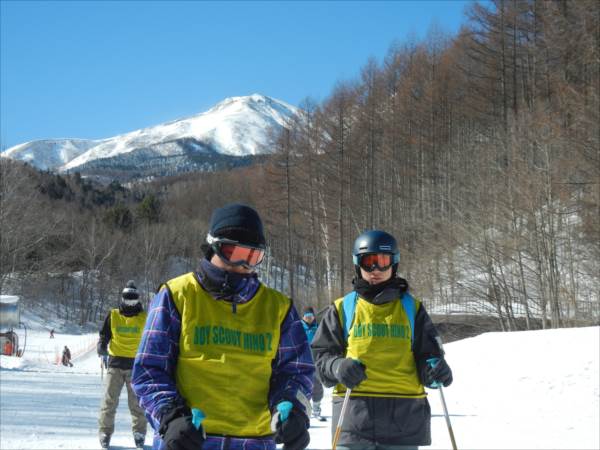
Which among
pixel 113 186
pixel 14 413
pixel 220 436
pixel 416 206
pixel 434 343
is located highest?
pixel 113 186

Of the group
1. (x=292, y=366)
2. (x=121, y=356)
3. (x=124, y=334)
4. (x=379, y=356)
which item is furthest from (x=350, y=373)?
(x=124, y=334)

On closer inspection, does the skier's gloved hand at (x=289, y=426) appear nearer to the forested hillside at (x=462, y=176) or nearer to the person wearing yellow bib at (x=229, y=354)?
the person wearing yellow bib at (x=229, y=354)

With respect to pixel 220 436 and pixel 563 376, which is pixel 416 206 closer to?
pixel 563 376

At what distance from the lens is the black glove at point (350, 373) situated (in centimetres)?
414

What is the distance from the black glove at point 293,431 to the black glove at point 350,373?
136 cm

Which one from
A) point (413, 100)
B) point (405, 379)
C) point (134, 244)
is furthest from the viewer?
point (134, 244)

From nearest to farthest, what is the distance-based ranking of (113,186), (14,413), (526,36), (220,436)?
(220,436) → (14,413) → (526,36) → (113,186)

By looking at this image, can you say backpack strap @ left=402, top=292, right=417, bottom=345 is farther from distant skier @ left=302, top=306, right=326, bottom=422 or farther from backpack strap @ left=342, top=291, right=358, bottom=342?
distant skier @ left=302, top=306, right=326, bottom=422

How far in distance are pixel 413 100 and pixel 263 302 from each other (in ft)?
134

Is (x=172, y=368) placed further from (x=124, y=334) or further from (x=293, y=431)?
(x=124, y=334)

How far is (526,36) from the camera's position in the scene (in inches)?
1441

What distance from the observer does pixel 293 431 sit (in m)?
2.73

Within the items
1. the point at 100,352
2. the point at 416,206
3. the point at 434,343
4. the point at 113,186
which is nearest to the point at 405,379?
the point at 434,343

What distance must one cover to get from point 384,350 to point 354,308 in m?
0.36
